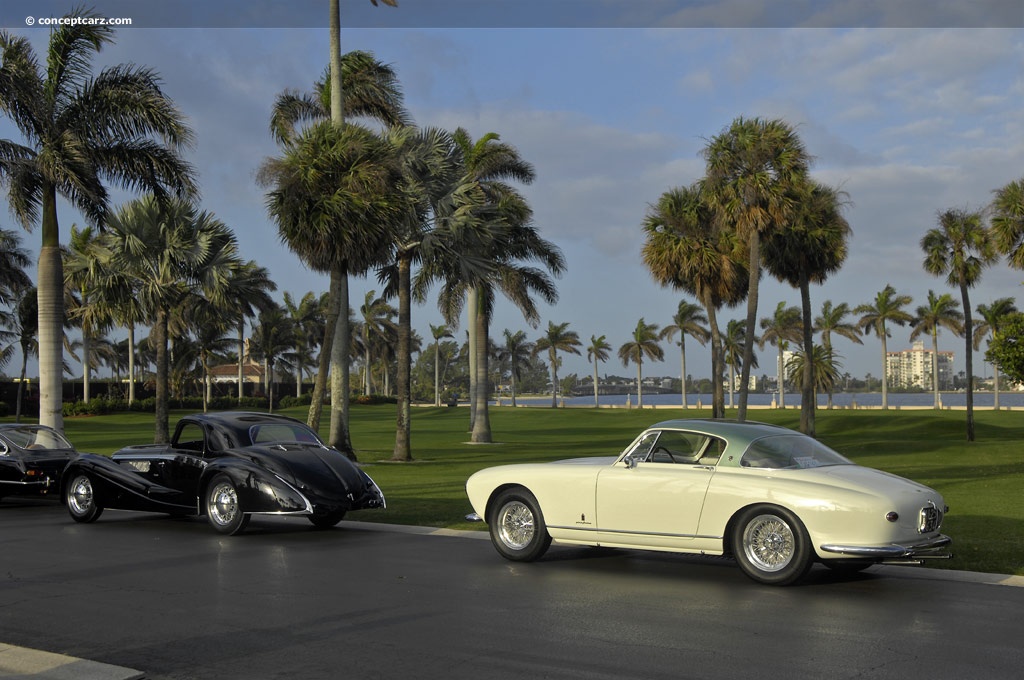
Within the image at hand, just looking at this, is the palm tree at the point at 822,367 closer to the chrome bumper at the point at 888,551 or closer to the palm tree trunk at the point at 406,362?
the palm tree trunk at the point at 406,362

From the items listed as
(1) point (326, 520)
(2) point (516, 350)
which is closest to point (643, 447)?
(1) point (326, 520)

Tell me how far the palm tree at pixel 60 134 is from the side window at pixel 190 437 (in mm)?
9442

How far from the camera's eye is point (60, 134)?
74.0ft

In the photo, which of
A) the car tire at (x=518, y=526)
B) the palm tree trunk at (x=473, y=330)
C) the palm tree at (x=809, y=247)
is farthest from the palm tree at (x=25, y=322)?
the car tire at (x=518, y=526)

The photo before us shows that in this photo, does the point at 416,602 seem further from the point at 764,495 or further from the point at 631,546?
the point at 764,495

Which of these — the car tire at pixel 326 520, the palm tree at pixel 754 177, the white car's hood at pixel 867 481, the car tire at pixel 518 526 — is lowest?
the car tire at pixel 326 520

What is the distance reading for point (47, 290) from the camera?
22.0 meters

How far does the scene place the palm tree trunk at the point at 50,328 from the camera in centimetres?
2198

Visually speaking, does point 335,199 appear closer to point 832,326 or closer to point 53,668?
point 53,668

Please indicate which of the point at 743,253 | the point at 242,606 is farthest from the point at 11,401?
the point at 242,606

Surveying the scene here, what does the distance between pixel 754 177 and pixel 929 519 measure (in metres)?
27.8

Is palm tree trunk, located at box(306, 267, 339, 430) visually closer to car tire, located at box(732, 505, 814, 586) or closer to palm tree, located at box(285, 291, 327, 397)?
car tire, located at box(732, 505, 814, 586)

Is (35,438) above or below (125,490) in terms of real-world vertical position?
above

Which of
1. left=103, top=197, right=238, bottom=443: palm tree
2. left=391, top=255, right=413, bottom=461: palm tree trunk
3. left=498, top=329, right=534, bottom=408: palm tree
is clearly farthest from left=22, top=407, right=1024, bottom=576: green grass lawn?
left=498, top=329, right=534, bottom=408: palm tree
